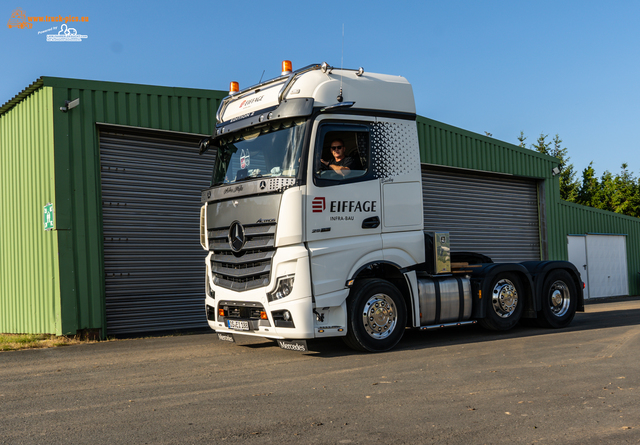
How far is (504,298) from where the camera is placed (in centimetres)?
944

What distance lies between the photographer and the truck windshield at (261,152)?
7281 mm

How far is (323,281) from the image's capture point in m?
7.18

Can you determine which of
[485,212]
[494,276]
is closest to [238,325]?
[494,276]

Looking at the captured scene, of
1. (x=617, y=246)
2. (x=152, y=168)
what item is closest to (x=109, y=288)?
(x=152, y=168)

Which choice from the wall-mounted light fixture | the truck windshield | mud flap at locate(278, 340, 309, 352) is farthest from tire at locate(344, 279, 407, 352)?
the wall-mounted light fixture

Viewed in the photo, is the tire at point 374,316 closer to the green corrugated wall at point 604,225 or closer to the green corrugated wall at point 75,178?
the green corrugated wall at point 75,178

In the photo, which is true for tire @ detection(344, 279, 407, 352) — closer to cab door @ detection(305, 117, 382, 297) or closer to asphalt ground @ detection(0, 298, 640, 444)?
asphalt ground @ detection(0, 298, 640, 444)

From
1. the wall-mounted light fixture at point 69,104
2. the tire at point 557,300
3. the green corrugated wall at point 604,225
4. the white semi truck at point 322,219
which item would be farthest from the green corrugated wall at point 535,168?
the wall-mounted light fixture at point 69,104

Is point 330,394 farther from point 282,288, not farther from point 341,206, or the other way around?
point 341,206

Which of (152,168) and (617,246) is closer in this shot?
(152,168)

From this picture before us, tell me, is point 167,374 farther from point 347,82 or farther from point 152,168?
point 152,168

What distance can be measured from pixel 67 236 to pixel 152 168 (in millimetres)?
2247

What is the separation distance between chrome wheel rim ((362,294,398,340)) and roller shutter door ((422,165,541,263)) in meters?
8.08

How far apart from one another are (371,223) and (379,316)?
124cm
